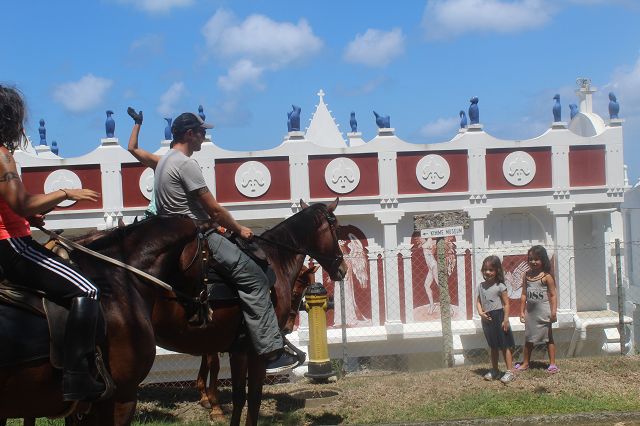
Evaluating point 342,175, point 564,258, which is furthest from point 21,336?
point 564,258

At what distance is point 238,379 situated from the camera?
6.53 m

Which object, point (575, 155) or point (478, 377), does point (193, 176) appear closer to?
point (478, 377)

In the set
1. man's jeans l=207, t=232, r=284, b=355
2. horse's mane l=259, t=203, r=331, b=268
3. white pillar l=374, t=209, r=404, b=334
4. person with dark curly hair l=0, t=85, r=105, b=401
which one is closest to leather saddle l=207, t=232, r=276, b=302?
man's jeans l=207, t=232, r=284, b=355

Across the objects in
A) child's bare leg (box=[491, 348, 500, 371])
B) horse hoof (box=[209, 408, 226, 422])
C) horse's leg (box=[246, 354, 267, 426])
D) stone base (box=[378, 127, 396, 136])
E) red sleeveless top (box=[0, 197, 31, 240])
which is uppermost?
stone base (box=[378, 127, 396, 136])

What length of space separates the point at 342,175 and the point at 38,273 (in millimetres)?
8224

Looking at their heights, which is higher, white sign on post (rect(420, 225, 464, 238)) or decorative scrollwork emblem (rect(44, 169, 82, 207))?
decorative scrollwork emblem (rect(44, 169, 82, 207))

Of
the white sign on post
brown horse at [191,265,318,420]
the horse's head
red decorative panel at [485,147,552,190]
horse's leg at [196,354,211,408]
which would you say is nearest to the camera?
the horse's head

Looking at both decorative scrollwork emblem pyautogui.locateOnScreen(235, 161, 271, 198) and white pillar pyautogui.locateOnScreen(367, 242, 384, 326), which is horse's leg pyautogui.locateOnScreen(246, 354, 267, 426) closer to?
decorative scrollwork emblem pyautogui.locateOnScreen(235, 161, 271, 198)

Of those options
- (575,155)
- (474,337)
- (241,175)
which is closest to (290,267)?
(241,175)

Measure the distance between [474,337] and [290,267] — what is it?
6.02 m

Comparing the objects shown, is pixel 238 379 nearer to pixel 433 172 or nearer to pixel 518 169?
pixel 433 172

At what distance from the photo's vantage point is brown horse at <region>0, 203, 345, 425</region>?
A: 403 centimetres

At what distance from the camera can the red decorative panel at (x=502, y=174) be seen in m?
12.4

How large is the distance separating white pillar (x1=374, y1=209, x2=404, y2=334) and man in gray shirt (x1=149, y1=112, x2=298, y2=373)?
5.98 meters
